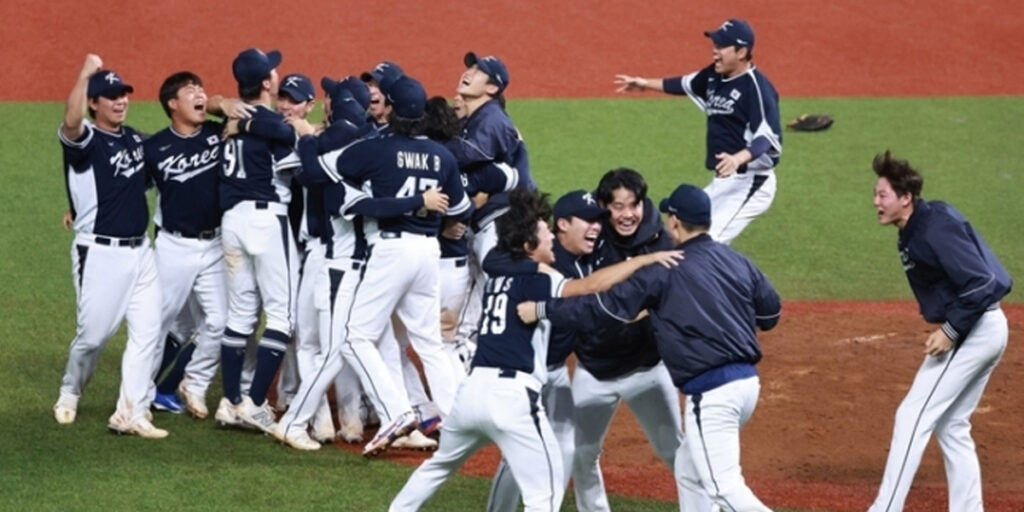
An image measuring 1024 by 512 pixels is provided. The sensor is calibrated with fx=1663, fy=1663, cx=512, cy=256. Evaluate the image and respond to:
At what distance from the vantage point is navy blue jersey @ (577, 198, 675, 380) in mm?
6742

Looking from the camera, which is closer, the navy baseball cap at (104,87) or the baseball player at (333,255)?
the baseball player at (333,255)

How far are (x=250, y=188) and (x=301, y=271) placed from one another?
1.92ft

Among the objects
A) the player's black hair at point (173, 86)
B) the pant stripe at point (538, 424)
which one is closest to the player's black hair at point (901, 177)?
the pant stripe at point (538, 424)

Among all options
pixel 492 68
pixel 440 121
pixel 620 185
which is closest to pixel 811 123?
pixel 492 68

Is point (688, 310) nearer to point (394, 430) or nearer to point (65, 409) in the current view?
point (394, 430)

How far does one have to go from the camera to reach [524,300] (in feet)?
21.0

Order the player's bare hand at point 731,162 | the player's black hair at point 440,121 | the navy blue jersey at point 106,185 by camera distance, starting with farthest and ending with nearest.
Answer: the player's bare hand at point 731,162
the player's black hair at point 440,121
the navy blue jersey at point 106,185

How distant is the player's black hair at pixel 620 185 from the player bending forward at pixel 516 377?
0.35 meters

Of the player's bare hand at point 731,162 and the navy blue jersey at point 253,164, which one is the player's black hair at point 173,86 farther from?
the player's bare hand at point 731,162

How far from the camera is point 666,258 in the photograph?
6363mm

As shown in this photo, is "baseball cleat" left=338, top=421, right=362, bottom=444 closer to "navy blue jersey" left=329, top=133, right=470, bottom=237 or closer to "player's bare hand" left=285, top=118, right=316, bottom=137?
"navy blue jersey" left=329, top=133, right=470, bottom=237

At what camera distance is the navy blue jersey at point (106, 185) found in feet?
26.7

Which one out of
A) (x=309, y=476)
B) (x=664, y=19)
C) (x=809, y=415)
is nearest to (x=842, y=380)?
(x=809, y=415)

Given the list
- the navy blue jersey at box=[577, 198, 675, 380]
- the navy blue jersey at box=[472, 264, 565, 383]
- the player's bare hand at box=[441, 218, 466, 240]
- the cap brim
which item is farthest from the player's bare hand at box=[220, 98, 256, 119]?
the navy blue jersey at box=[472, 264, 565, 383]
